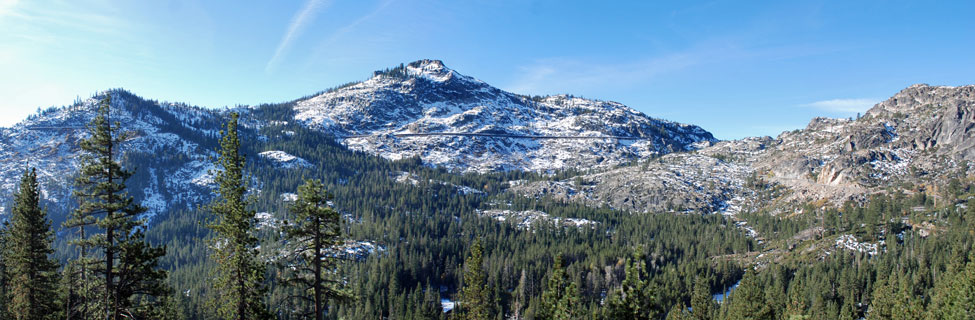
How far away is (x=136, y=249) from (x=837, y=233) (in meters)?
209

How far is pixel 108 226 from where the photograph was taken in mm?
26719

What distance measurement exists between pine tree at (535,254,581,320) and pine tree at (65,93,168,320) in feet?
89.3

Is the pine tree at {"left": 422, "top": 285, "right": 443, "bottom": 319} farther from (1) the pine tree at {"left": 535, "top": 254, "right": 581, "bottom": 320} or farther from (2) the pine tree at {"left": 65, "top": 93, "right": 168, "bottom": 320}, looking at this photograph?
(2) the pine tree at {"left": 65, "top": 93, "right": 168, "bottom": 320}

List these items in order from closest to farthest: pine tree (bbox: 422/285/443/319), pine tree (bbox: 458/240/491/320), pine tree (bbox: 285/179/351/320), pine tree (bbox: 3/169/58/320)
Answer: pine tree (bbox: 285/179/351/320) < pine tree (bbox: 3/169/58/320) < pine tree (bbox: 458/240/491/320) < pine tree (bbox: 422/285/443/319)

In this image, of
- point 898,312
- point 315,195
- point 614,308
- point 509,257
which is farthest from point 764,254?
point 315,195

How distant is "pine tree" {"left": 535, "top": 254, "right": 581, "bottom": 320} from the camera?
35.8 metres

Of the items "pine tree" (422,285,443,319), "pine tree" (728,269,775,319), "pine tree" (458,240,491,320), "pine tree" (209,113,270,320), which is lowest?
"pine tree" (422,285,443,319)

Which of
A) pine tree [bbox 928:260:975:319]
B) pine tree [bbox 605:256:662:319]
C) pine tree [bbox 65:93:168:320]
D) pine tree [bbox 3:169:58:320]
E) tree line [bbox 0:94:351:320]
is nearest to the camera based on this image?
tree line [bbox 0:94:351:320]

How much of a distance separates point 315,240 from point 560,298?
20151mm

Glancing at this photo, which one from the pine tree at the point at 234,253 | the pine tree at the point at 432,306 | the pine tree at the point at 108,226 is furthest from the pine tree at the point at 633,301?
the pine tree at the point at 432,306

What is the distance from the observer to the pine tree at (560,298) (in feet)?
117

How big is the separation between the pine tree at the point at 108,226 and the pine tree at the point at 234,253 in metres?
5.02

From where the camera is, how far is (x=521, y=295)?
137250 mm

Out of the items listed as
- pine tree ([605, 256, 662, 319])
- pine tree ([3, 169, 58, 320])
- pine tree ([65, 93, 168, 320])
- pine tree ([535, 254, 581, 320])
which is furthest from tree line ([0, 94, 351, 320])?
pine tree ([605, 256, 662, 319])
